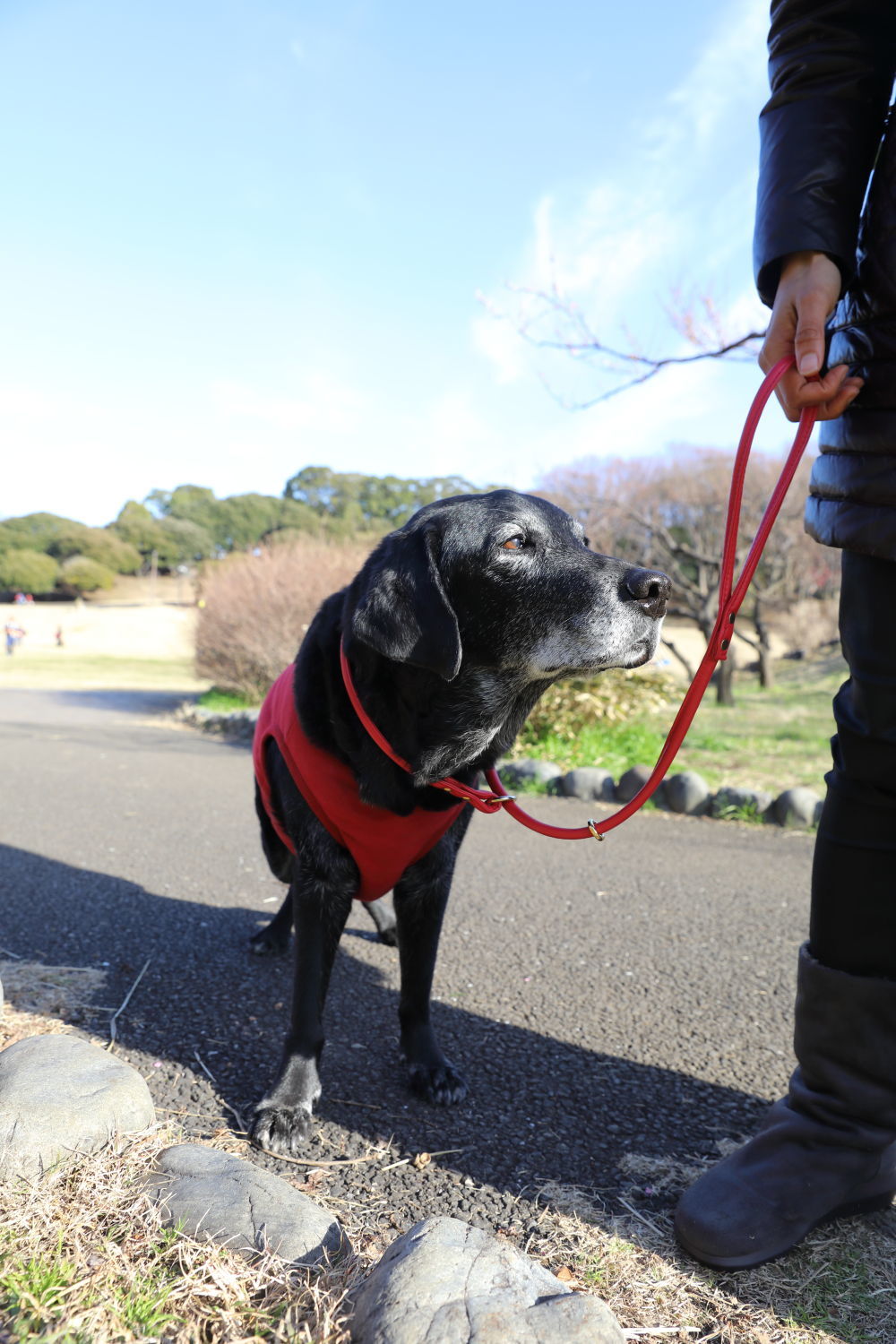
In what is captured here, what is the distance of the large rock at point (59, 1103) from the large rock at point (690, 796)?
4.33 meters

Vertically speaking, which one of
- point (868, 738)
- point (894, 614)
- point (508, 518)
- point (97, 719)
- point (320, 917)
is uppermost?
point (508, 518)

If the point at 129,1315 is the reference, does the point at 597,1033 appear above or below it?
below

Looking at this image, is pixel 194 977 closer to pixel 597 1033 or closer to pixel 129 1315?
pixel 597 1033

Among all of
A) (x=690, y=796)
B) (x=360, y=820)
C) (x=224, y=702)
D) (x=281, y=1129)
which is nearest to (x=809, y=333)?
(x=360, y=820)

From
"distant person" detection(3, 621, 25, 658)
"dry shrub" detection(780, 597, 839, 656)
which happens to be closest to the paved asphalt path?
"dry shrub" detection(780, 597, 839, 656)

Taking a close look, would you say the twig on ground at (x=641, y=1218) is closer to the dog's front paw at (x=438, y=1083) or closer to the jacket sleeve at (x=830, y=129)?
the dog's front paw at (x=438, y=1083)

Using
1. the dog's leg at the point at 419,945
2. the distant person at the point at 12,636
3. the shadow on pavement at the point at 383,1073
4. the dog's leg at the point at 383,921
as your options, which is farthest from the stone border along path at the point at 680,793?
the distant person at the point at 12,636

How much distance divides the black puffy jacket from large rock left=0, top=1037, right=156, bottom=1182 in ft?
5.73

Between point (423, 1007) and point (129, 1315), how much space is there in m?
1.08

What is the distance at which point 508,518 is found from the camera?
7.00 ft

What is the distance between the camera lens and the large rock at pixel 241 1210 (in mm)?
1404

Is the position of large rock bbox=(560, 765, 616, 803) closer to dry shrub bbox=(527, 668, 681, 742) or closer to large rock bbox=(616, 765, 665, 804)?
large rock bbox=(616, 765, 665, 804)

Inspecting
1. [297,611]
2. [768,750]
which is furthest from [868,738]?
[297,611]

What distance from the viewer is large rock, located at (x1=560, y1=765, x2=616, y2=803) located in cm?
590
